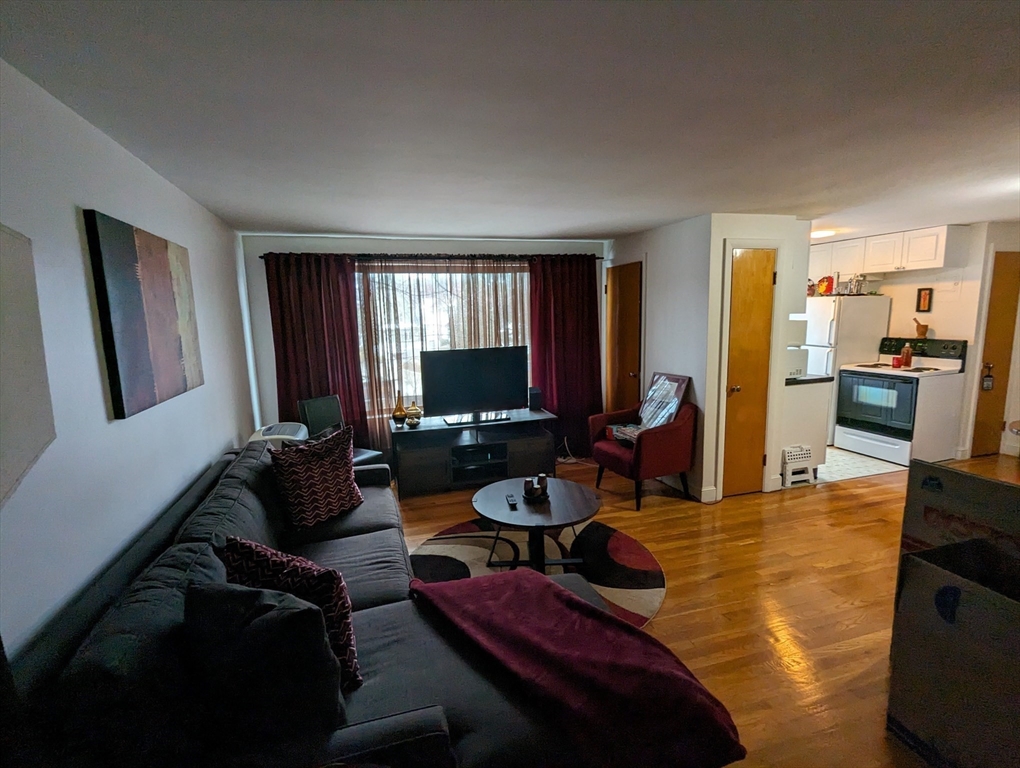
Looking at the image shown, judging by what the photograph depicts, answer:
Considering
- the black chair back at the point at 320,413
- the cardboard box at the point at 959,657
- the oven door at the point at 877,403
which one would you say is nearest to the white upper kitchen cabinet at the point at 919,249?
the oven door at the point at 877,403

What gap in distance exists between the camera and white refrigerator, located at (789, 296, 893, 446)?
5.08m

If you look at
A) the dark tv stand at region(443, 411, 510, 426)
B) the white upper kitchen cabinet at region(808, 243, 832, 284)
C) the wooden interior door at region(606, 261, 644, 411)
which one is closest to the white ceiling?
the wooden interior door at region(606, 261, 644, 411)

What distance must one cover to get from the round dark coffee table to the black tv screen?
4.78 ft

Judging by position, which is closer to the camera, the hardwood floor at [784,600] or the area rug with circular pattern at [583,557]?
the hardwood floor at [784,600]

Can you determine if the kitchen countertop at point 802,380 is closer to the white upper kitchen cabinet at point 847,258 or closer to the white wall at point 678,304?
the white wall at point 678,304

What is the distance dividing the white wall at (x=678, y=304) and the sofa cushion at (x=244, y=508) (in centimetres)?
316

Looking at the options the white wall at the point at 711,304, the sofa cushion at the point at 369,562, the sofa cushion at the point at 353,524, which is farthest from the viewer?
the white wall at the point at 711,304

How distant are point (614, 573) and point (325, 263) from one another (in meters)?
3.54

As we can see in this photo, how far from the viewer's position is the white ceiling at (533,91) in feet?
3.65

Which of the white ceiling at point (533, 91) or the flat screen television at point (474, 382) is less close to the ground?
the white ceiling at point (533, 91)

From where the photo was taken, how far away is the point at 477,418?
14.9ft

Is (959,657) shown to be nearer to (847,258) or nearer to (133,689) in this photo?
(133,689)

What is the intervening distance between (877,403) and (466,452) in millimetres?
4269

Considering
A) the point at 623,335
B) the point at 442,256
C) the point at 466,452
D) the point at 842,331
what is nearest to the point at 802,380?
the point at 842,331
